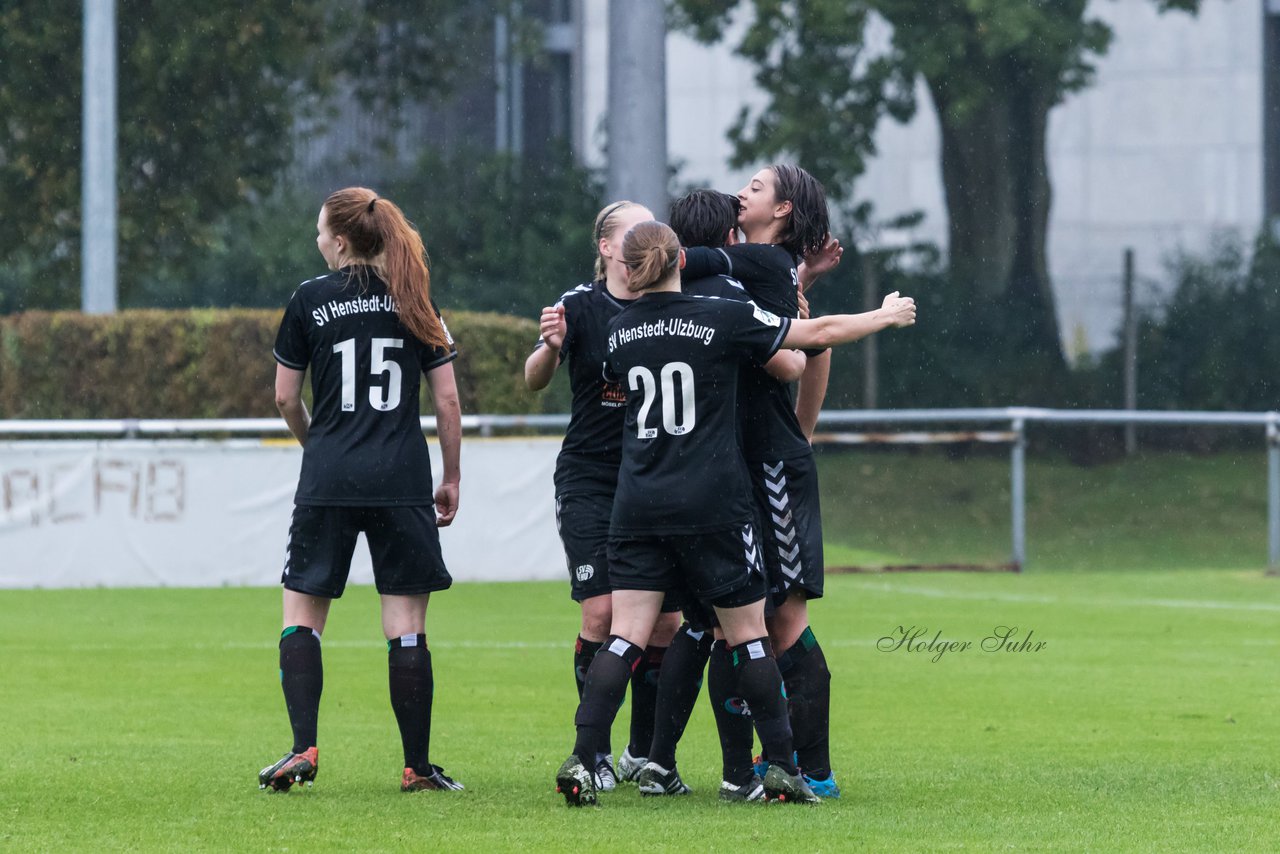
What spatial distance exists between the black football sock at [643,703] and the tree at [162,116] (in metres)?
16.6

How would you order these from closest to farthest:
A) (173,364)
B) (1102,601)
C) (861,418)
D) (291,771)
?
(291,771)
(1102,601)
(861,418)
(173,364)

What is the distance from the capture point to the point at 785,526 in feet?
18.6

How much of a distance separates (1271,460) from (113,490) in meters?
8.68

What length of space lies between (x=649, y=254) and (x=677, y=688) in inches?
52.9

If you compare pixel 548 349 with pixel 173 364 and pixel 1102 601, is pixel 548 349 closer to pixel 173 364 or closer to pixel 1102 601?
pixel 1102 601

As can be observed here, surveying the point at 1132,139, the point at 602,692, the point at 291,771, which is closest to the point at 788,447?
the point at 602,692

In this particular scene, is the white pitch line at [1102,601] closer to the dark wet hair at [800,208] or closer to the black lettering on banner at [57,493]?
the black lettering on banner at [57,493]

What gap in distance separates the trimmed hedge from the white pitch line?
3.96m

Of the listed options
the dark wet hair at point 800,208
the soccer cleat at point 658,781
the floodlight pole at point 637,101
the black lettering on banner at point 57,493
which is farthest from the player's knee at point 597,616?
the floodlight pole at point 637,101

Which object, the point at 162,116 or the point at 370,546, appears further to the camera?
the point at 162,116

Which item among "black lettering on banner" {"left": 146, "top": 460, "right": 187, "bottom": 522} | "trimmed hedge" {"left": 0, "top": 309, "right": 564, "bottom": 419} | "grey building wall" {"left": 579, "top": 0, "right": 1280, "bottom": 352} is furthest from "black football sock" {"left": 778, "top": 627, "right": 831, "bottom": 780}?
"grey building wall" {"left": 579, "top": 0, "right": 1280, "bottom": 352}

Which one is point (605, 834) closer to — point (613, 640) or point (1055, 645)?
point (613, 640)

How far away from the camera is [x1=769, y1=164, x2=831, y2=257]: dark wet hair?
579 centimetres

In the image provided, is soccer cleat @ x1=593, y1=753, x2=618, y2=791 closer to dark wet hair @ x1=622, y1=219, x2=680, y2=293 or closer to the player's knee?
the player's knee
